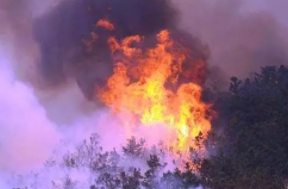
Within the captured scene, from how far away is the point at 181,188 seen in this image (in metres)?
27.4

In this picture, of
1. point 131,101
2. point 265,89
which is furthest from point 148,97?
point 265,89

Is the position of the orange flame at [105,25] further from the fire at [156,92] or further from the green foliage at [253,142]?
the green foliage at [253,142]

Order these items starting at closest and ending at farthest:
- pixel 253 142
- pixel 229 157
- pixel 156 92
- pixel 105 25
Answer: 1. pixel 229 157
2. pixel 253 142
3. pixel 156 92
4. pixel 105 25

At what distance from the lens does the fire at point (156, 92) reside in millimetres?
34500

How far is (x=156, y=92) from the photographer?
35.2 metres

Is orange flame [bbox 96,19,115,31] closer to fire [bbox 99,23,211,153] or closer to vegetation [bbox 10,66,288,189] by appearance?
fire [bbox 99,23,211,153]

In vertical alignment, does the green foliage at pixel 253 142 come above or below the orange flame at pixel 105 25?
below

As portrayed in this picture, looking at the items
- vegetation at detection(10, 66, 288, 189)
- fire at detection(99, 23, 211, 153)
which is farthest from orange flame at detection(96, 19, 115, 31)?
vegetation at detection(10, 66, 288, 189)

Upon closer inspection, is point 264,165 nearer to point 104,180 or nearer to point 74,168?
point 104,180

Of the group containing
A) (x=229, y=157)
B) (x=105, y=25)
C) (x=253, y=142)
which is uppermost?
(x=105, y=25)

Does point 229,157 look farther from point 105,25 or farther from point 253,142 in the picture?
point 105,25

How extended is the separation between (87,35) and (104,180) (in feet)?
37.1

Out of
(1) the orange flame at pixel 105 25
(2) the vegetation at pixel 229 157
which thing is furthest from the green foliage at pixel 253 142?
(1) the orange flame at pixel 105 25

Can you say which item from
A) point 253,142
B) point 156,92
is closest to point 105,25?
point 156,92
